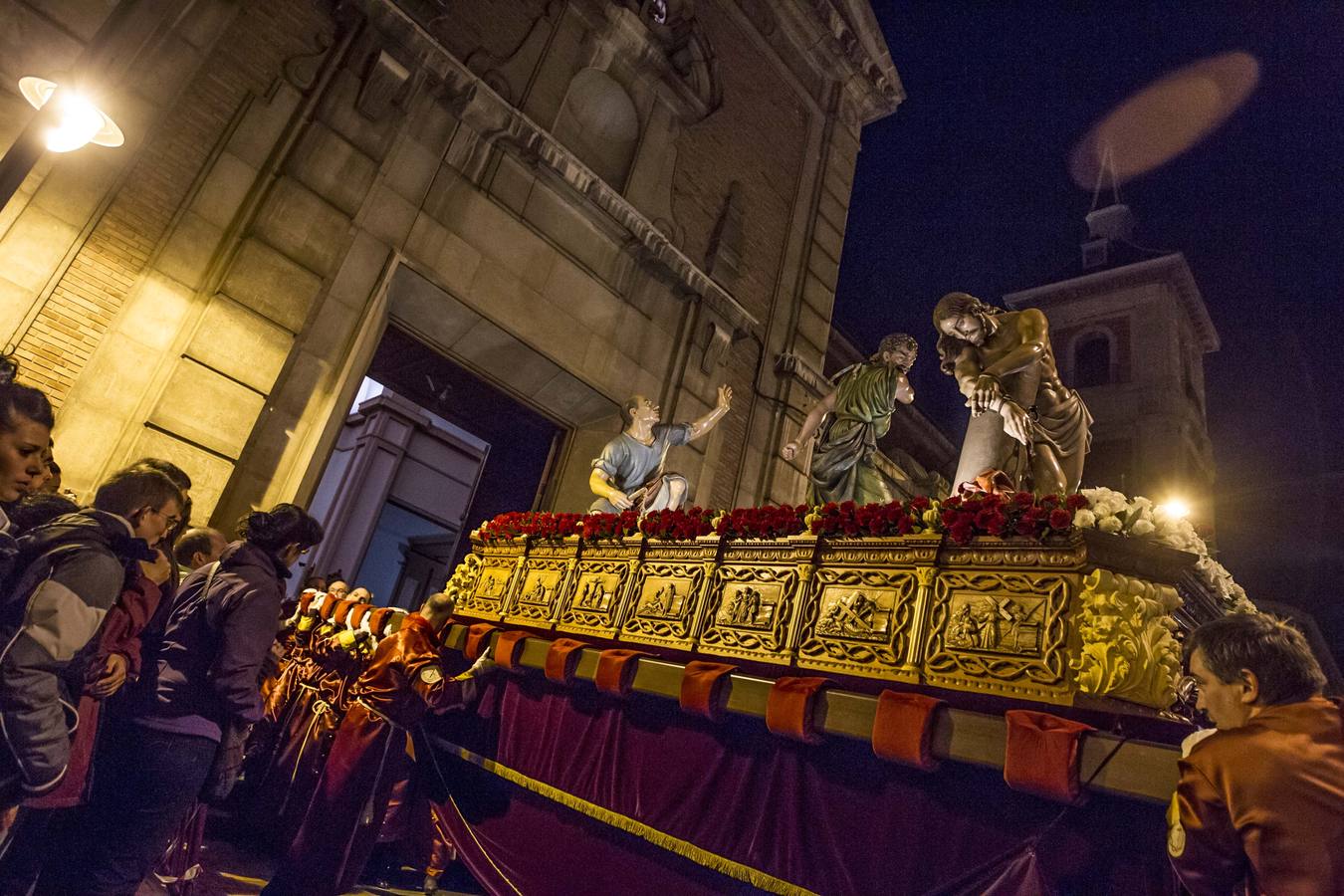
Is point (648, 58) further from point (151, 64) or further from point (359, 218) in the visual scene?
point (151, 64)

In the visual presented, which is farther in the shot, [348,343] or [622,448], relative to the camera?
[348,343]

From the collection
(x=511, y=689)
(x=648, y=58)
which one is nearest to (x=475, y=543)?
(x=511, y=689)

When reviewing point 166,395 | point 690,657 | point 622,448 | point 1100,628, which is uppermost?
point 622,448

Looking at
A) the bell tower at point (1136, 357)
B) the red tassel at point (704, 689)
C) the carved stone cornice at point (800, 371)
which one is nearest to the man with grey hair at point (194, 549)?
the red tassel at point (704, 689)

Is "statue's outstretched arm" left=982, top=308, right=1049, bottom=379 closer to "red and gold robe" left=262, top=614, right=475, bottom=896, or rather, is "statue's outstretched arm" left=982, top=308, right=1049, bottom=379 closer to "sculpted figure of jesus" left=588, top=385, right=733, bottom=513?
"sculpted figure of jesus" left=588, top=385, right=733, bottom=513

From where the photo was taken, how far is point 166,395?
6.43 meters

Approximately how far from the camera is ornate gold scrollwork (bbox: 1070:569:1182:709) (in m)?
2.59

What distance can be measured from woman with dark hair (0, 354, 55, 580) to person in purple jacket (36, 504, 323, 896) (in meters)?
0.80

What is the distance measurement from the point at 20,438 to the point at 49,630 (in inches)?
23.8

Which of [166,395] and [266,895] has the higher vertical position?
[166,395]

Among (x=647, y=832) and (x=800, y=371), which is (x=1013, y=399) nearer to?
(x=647, y=832)

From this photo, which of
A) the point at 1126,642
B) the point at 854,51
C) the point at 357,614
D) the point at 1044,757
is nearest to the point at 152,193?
the point at 357,614

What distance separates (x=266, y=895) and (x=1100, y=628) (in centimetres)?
423

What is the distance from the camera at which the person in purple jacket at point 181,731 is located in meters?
2.49
